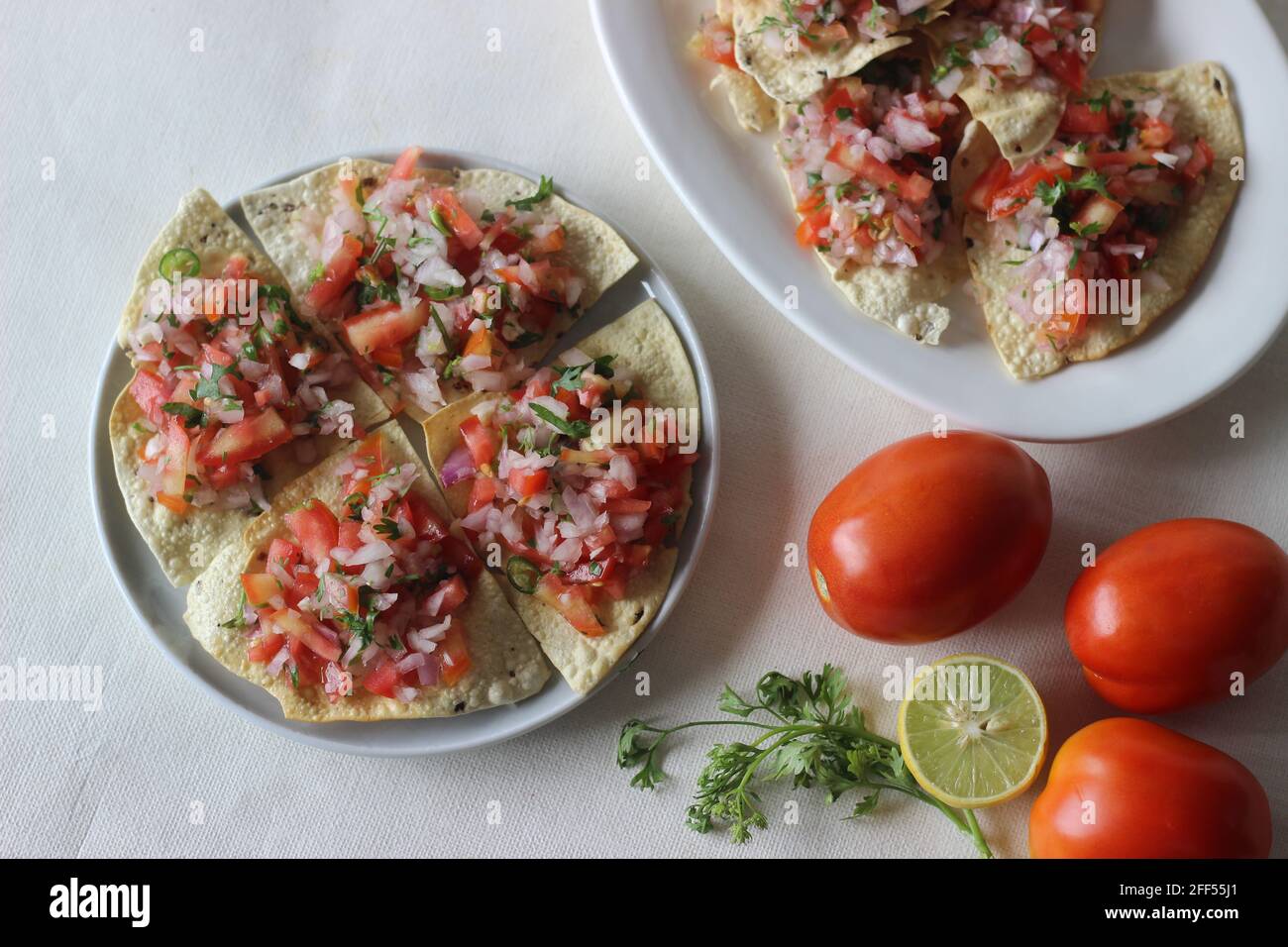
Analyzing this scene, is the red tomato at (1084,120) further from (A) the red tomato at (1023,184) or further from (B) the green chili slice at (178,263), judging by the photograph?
(B) the green chili slice at (178,263)

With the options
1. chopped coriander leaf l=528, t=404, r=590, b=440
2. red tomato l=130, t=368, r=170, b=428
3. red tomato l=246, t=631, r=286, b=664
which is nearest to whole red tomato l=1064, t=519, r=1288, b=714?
chopped coriander leaf l=528, t=404, r=590, b=440

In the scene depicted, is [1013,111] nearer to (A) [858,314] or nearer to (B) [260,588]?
(A) [858,314]

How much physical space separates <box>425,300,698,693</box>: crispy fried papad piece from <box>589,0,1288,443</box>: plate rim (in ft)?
0.87

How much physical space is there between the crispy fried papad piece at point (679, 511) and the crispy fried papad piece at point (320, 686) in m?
0.06

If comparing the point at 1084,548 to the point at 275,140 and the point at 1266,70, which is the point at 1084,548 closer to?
the point at 1266,70

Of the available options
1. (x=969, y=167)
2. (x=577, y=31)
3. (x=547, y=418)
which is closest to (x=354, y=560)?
(x=547, y=418)

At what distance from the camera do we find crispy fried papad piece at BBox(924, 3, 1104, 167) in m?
2.58

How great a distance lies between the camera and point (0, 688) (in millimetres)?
2916

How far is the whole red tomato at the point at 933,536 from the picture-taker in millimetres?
2557

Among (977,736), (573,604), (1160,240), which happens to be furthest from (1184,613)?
(573,604)

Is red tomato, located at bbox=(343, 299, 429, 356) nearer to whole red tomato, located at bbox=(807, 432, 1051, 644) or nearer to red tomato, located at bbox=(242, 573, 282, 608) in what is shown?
red tomato, located at bbox=(242, 573, 282, 608)

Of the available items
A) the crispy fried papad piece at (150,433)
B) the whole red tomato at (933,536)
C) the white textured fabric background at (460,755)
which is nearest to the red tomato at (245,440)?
the crispy fried papad piece at (150,433)

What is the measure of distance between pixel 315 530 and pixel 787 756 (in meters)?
1.31
